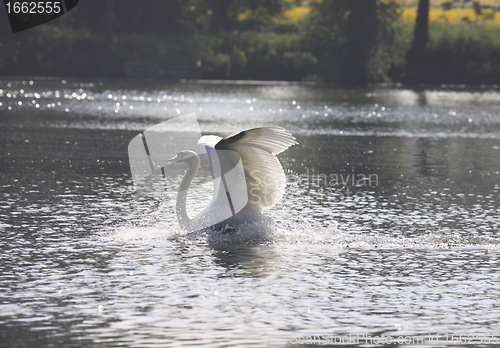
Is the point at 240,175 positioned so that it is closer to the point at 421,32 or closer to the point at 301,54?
the point at 301,54

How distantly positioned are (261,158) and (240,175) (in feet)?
1.37

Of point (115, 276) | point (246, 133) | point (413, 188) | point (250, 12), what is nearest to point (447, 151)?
point (413, 188)

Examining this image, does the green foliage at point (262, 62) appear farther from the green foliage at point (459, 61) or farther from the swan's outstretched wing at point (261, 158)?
the swan's outstretched wing at point (261, 158)

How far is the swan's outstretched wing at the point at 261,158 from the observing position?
1112 cm

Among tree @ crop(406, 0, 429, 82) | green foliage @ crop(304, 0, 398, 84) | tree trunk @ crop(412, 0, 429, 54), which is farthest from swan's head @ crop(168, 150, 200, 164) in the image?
tree trunk @ crop(412, 0, 429, 54)

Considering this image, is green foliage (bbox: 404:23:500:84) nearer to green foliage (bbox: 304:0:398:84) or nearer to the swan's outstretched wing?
green foliage (bbox: 304:0:398:84)

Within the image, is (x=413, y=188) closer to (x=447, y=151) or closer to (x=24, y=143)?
(x=447, y=151)

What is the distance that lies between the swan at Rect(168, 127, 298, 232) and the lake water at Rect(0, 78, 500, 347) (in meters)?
0.28

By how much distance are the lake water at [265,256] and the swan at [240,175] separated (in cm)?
28

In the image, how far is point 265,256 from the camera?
Answer: 11.2 m

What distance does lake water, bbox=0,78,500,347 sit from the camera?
830cm

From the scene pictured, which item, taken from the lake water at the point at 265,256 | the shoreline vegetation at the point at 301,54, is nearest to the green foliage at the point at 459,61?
the shoreline vegetation at the point at 301,54

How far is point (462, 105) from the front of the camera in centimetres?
4566

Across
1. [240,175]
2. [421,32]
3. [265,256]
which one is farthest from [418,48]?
[265,256]
